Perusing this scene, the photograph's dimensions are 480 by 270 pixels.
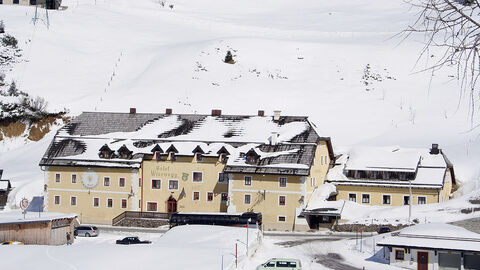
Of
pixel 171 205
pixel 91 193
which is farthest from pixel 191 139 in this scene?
pixel 91 193

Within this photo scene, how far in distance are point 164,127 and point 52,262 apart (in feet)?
123

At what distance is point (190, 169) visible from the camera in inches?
2736

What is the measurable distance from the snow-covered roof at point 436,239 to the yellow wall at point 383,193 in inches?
743

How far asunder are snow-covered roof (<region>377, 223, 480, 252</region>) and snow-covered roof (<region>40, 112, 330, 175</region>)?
17547mm

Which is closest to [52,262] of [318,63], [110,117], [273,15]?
[110,117]

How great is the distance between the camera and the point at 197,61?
125 m

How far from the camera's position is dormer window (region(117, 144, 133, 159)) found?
230 ft

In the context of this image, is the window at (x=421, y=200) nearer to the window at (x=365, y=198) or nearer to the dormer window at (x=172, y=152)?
the window at (x=365, y=198)

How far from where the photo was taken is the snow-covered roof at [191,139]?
67.4m

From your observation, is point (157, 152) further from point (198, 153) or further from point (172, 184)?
point (198, 153)

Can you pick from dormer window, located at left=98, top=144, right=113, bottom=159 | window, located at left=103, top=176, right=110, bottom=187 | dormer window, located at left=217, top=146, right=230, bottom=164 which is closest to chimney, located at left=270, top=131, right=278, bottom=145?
dormer window, located at left=217, top=146, right=230, bottom=164

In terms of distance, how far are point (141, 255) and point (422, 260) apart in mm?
19241

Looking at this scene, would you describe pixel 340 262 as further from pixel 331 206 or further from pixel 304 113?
pixel 304 113

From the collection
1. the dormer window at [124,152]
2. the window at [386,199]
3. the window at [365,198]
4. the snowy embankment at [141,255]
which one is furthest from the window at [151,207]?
the window at [386,199]
